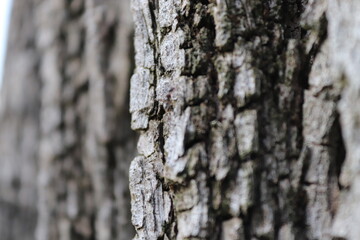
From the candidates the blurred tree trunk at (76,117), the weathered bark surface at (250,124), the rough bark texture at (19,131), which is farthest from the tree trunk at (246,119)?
the rough bark texture at (19,131)

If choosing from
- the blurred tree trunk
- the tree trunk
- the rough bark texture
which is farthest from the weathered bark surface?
the rough bark texture

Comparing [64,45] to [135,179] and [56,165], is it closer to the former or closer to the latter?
[56,165]

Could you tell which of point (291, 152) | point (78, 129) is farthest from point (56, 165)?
point (291, 152)

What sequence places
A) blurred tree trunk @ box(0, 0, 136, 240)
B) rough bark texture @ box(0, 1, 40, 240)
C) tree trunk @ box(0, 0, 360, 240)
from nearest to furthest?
tree trunk @ box(0, 0, 360, 240) < blurred tree trunk @ box(0, 0, 136, 240) < rough bark texture @ box(0, 1, 40, 240)

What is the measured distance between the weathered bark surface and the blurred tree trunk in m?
1.85

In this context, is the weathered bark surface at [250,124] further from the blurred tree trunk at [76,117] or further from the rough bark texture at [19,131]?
the rough bark texture at [19,131]

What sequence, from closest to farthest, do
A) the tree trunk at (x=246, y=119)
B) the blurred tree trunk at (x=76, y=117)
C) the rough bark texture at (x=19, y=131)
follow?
the tree trunk at (x=246, y=119)
the blurred tree trunk at (x=76, y=117)
the rough bark texture at (x=19, y=131)

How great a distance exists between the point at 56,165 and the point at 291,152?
2353mm

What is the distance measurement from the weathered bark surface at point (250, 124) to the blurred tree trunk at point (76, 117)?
1.85m

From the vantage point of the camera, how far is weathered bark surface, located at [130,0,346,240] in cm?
96

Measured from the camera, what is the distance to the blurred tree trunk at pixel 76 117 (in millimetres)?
2891

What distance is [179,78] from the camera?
1.02 metres

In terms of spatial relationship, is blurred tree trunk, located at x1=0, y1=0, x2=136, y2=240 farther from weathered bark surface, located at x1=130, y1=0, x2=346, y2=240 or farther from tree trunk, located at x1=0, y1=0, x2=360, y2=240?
weathered bark surface, located at x1=130, y1=0, x2=346, y2=240

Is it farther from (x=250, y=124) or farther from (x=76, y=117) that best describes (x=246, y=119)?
(x=76, y=117)
